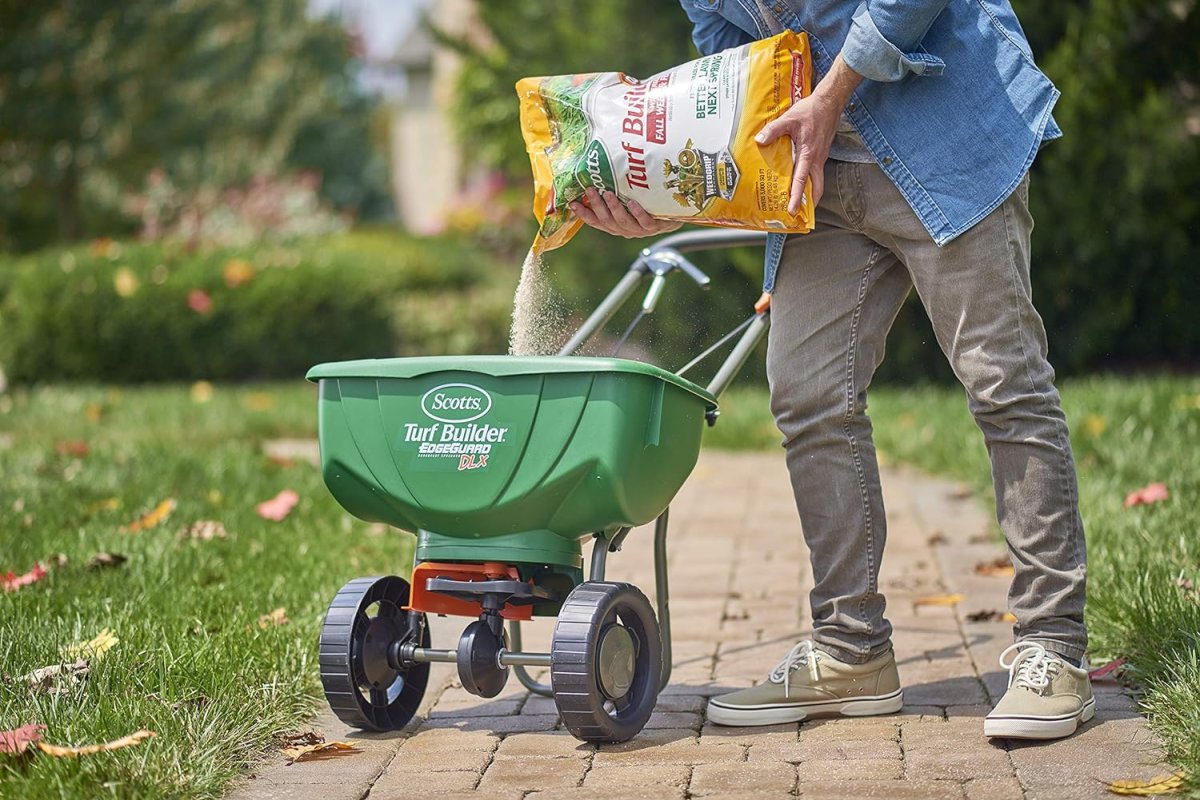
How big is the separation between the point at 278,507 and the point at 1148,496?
107 inches

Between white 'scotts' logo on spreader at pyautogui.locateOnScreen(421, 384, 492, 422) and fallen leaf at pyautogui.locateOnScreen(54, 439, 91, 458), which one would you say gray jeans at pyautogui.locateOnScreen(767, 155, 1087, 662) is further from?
fallen leaf at pyautogui.locateOnScreen(54, 439, 91, 458)

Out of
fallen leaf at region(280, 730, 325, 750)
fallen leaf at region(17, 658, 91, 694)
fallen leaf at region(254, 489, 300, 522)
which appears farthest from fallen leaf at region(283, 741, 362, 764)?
fallen leaf at region(254, 489, 300, 522)

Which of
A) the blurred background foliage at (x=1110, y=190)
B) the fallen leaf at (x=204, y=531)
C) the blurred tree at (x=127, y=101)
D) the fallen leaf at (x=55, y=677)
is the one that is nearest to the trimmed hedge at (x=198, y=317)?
the blurred background foliage at (x=1110, y=190)

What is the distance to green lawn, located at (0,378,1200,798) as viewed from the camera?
8.43 ft

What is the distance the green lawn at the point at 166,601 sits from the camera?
2.49m

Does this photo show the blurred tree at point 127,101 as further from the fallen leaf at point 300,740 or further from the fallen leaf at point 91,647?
the fallen leaf at point 300,740

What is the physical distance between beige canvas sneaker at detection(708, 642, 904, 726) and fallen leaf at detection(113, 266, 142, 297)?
7665 millimetres

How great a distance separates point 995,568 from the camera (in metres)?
4.29

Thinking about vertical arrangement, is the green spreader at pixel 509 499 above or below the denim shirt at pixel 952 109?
below

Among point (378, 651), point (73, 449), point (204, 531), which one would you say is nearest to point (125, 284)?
point (73, 449)

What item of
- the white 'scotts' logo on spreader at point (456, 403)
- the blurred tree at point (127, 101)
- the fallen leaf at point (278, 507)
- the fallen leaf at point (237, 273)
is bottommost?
the fallen leaf at point (278, 507)

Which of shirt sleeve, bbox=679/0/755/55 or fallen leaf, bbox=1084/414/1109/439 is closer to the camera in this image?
shirt sleeve, bbox=679/0/755/55

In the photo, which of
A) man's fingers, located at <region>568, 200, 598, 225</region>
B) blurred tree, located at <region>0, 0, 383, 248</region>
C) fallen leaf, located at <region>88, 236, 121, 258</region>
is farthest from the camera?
blurred tree, located at <region>0, 0, 383, 248</region>

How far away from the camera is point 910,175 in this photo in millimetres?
2684
